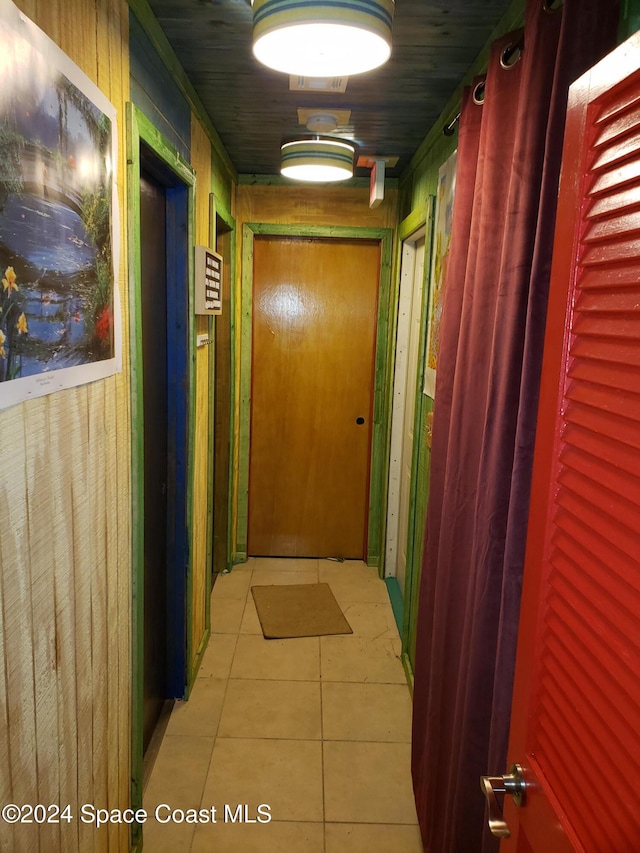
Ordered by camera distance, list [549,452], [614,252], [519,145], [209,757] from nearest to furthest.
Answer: [614,252] < [549,452] < [519,145] < [209,757]

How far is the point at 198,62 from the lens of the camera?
191 cm

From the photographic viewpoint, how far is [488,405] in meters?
1.29

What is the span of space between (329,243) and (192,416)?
1.79 meters

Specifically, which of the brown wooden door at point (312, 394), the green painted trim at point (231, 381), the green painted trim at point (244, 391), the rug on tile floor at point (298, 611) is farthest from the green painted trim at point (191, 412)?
the brown wooden door at point (312, 394)

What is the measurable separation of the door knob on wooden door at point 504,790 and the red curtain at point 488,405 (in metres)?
0.26

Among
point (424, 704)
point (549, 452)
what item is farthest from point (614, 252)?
point (424, 704)

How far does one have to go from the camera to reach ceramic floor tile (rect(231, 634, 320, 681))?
104 inches

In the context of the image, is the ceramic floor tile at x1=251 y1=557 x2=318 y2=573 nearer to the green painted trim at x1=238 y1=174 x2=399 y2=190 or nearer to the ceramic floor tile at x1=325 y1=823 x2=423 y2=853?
the ceramic floor tile at x1=325 y1=823 x2=423 y2=853

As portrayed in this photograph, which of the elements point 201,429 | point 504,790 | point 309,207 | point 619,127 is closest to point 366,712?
point 201,429

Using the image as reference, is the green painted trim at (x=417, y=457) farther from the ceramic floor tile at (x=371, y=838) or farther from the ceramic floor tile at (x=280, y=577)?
the ceramic floor tile at (x=280, y=577)

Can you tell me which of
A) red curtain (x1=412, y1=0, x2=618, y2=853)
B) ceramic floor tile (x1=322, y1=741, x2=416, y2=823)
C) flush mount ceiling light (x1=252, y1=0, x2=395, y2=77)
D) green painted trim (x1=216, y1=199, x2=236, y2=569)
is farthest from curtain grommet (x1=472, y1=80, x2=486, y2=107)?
ceramic floor tile (x1=322, y1=741, x2=416, y2=823)

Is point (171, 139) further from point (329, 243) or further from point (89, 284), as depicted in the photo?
point (329, 243)

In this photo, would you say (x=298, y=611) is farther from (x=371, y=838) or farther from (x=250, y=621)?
(x=371, y=838)

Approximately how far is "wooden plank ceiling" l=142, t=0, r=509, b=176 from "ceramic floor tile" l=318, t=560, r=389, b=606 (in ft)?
8.09
